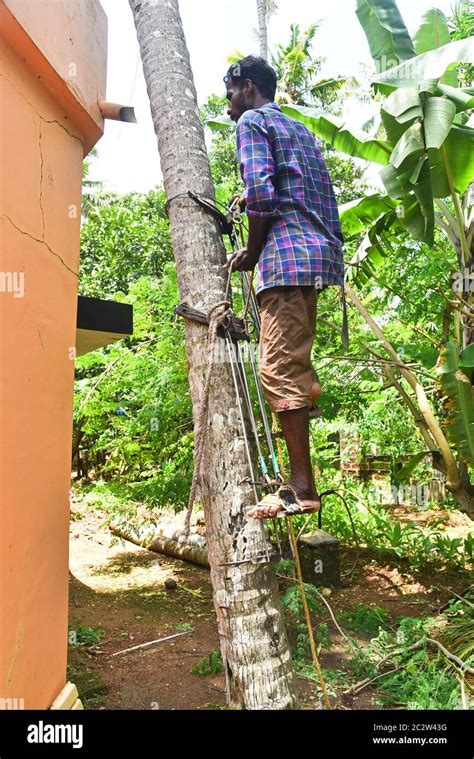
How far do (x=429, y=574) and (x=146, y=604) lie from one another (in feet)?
11.5

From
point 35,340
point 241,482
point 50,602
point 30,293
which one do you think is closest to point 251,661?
point 241,482

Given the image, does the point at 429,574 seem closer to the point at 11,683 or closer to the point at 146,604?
the point at 146,604

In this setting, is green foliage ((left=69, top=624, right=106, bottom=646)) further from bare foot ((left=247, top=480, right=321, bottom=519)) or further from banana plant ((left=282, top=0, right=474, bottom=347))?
banana plant ((left=282, top=0, right=474, bottom=347))

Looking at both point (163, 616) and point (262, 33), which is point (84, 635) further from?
point (262, 33)

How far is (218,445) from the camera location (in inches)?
126

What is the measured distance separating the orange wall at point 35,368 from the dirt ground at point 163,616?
183 centimetres

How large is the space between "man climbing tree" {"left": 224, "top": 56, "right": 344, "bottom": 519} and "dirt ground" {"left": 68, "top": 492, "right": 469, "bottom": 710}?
8.59 feet

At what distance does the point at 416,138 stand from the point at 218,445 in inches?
111

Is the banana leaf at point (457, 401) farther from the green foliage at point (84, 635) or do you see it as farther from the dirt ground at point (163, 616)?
the green foliage at point (84, 635)

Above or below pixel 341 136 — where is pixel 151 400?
below

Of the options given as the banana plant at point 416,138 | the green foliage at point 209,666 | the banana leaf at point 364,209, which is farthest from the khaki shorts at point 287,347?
the banana leaf at point 364,209

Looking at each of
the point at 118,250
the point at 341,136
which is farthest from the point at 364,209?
the point at 118,250

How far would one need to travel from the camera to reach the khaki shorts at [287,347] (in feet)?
9.63

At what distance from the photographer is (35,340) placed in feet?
10.3
